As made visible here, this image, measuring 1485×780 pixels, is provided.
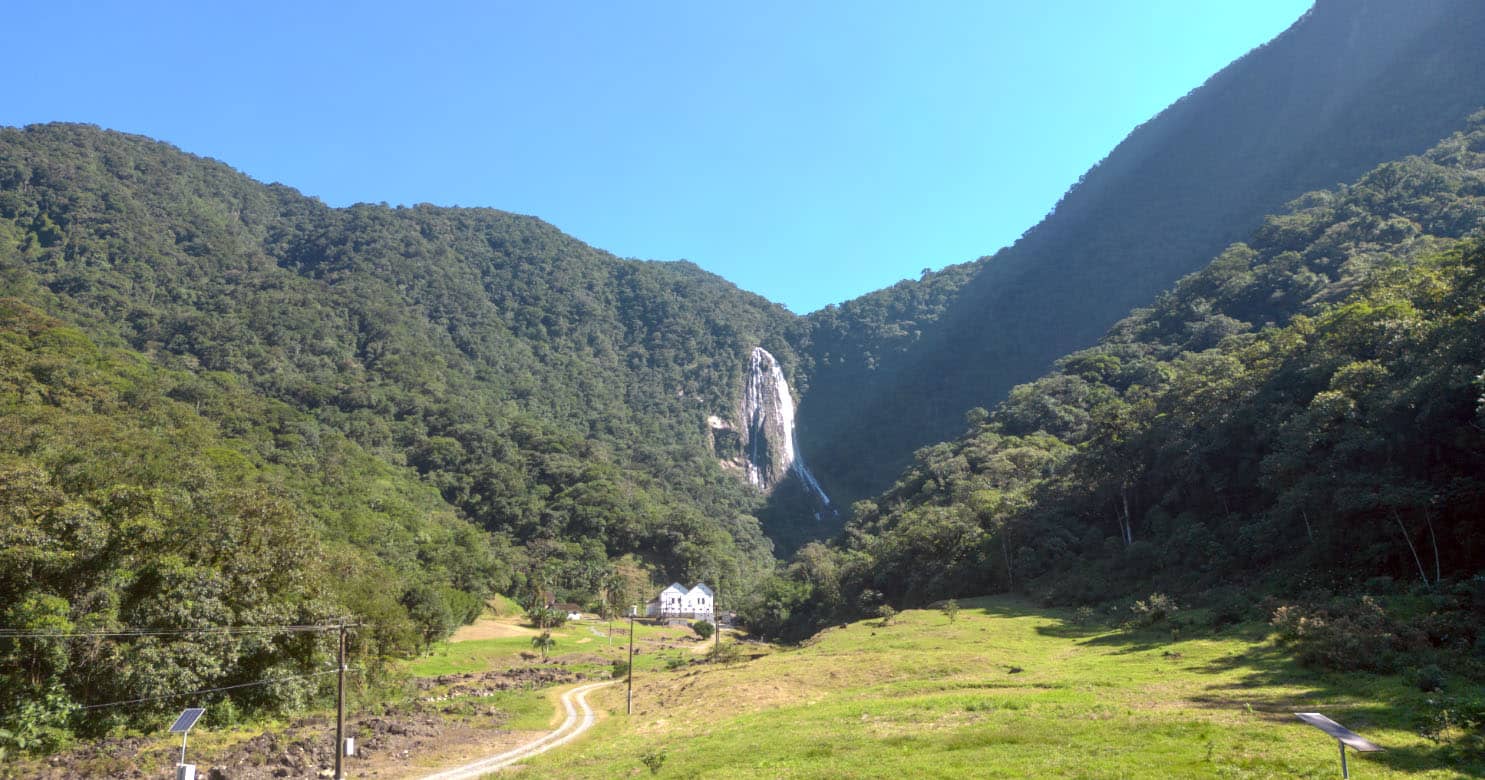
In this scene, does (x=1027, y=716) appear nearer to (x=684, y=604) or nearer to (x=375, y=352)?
(x=684, y=604)

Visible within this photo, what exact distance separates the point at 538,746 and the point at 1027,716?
906 inches

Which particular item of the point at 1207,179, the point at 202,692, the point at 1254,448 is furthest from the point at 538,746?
the point at 1207,179

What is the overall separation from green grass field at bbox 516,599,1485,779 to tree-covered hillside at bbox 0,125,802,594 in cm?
7994

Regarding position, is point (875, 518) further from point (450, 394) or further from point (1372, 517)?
point (450, 394)

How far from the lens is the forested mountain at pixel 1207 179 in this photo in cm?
12562

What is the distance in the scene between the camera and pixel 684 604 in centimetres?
11425

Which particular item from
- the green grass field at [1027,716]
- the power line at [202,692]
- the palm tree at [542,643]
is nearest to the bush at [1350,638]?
the green grass field at [1027,716]

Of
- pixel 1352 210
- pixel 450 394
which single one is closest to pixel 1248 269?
pixel 1352 210

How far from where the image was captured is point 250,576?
34.6 metres

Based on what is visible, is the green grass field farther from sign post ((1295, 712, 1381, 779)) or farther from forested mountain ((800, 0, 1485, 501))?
forested mountain ((800, 0, 1485, 501))

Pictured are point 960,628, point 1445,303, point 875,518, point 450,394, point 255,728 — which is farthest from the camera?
point 450,394

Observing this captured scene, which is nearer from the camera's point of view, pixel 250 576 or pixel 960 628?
pixel 250 576

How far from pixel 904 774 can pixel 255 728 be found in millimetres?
31977

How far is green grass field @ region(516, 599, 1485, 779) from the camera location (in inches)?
579
